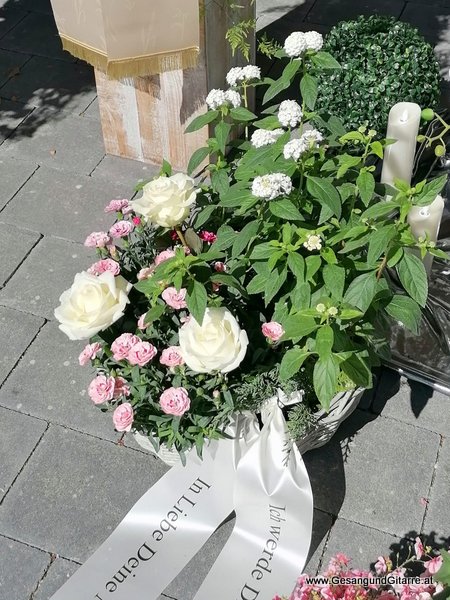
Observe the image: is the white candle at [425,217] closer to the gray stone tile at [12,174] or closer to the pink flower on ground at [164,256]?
the pink flower on ground at [164,256]

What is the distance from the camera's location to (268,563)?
2510 mm

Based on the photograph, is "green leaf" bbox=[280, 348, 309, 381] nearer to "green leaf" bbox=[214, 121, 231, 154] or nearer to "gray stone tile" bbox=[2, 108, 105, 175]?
"green leaf" bbox=[214, 121, 231, 154]

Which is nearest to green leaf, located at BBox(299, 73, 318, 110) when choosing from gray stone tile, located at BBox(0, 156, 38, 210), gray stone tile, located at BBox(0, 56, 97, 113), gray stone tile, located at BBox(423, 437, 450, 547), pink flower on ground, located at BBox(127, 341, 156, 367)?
pink flower on ground, located at BBox(127, 341, 156, 367)

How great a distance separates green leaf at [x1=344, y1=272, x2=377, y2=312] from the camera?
2.14 meters

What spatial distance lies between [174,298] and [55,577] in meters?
A: 1.17

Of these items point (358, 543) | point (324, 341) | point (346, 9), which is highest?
point (324, 341)

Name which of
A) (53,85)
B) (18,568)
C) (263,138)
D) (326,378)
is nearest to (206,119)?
(263,138)

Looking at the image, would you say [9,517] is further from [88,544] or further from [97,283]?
[97,283]

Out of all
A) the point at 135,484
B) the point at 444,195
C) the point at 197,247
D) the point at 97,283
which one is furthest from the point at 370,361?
the point at 444,195

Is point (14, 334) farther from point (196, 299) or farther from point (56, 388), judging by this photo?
point (196, 299)

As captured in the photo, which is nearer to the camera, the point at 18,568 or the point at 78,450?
the point at 18,568

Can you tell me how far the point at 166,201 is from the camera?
2.29 meters

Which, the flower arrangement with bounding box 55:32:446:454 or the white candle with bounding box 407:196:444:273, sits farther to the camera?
the white candle with bounding box 407:196:444:273

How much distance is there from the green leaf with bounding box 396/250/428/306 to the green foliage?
4.49ft
